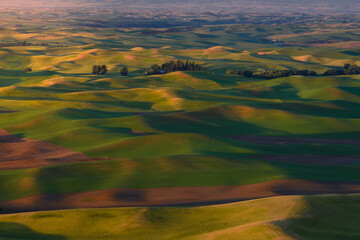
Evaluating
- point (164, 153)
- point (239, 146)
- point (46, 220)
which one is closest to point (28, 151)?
point (164, 153)

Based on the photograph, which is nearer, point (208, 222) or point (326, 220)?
point (326, 220)

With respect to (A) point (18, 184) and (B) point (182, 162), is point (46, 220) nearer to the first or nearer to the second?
(A) point (18, 184)

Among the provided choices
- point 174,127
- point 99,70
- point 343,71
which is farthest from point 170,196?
point 343,71

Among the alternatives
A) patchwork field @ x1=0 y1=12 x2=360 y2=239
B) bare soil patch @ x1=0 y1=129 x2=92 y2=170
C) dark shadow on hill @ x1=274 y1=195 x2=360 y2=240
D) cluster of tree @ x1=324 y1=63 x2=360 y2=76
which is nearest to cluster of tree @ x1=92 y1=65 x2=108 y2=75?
patchwork field @ x1=0 y1=12 x2=360 y2=239

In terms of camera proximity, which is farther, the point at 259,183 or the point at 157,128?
the point at 157,128

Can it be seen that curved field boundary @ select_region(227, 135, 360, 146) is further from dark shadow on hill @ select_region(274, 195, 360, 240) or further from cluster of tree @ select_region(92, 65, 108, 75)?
cluster of tree @ select_region(92, 65, 108, 75)

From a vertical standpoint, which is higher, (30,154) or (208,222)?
(208,222)

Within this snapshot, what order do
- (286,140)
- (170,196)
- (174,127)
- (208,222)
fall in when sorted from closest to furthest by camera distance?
(208,222) < (170,196) < (286,140) < (174,127)

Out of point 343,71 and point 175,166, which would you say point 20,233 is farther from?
point 343,71
